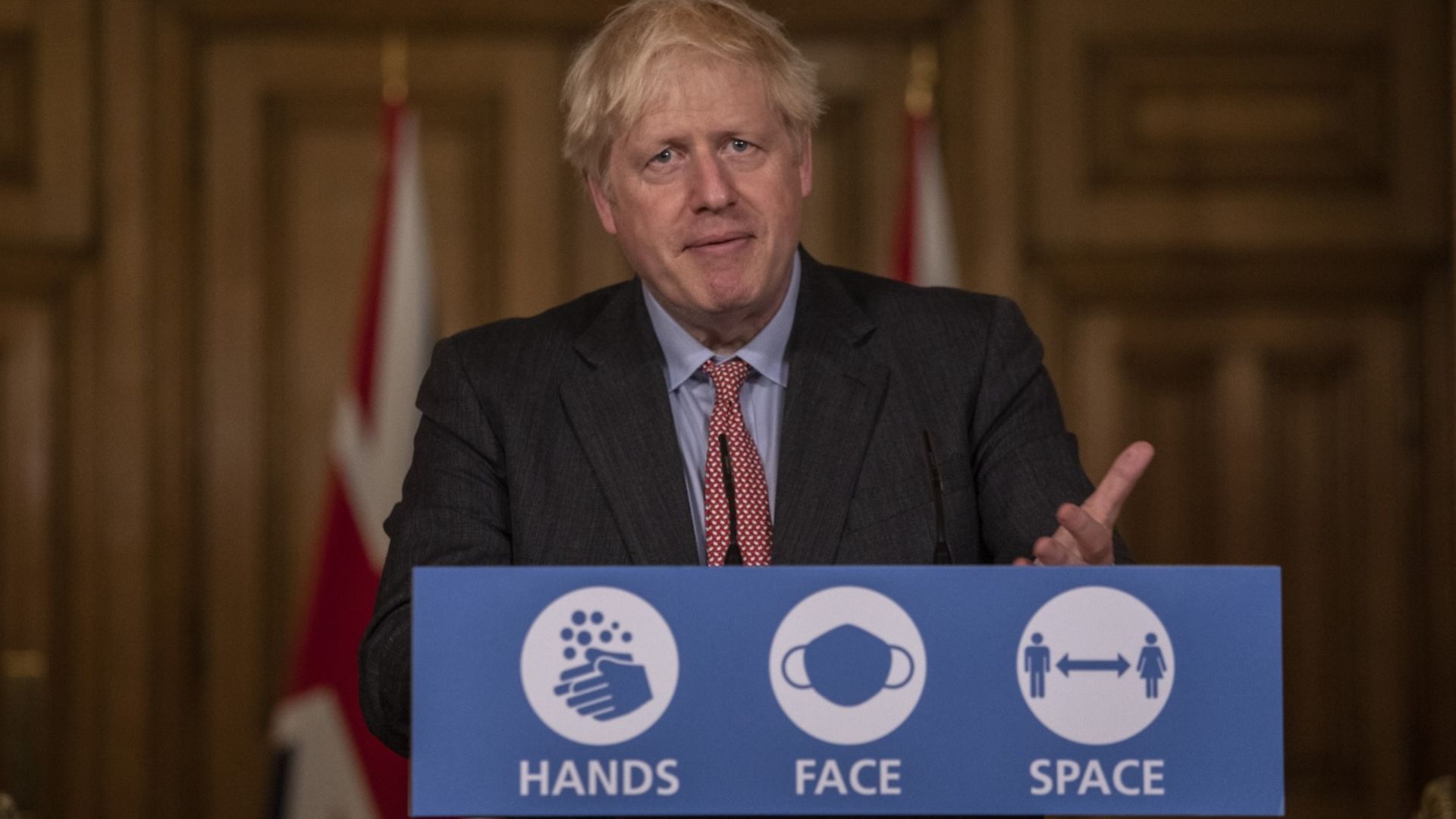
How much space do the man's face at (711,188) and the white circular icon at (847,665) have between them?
648 mm

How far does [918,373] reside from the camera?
183cm

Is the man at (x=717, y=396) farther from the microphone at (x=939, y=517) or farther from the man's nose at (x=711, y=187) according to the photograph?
the microphone at (x=939, y=517)

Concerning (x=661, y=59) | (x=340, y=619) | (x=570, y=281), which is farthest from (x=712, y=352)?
(x=570, y=281)

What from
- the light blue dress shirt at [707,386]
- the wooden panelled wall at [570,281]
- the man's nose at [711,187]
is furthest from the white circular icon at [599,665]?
the wooden panelled wall at [570,281]

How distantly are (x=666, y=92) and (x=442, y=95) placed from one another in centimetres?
214

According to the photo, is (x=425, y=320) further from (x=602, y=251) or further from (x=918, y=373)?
(x=918, y=373)

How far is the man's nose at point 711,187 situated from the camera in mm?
1744

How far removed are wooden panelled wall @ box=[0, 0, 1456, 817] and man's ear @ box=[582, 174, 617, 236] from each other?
1827mm

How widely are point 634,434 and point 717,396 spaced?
0.37 ft

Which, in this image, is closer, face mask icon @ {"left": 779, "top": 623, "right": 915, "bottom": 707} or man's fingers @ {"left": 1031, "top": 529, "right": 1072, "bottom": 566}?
face mask icon @ {"left": 779, "top": 623, "right": 915, "bottom": 707}

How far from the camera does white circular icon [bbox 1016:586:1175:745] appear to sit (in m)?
1.18

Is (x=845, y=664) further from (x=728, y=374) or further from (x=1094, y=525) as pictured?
(x=728, y=374)

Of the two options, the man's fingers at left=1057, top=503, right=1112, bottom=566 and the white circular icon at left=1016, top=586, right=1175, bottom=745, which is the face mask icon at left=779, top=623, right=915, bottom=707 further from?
the man's fingers at left=1057, top=503, right=1112, bottom=566

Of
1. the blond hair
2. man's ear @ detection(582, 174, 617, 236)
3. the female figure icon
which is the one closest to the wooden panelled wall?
man's ear @ detection(582, 174, 617, 236)
